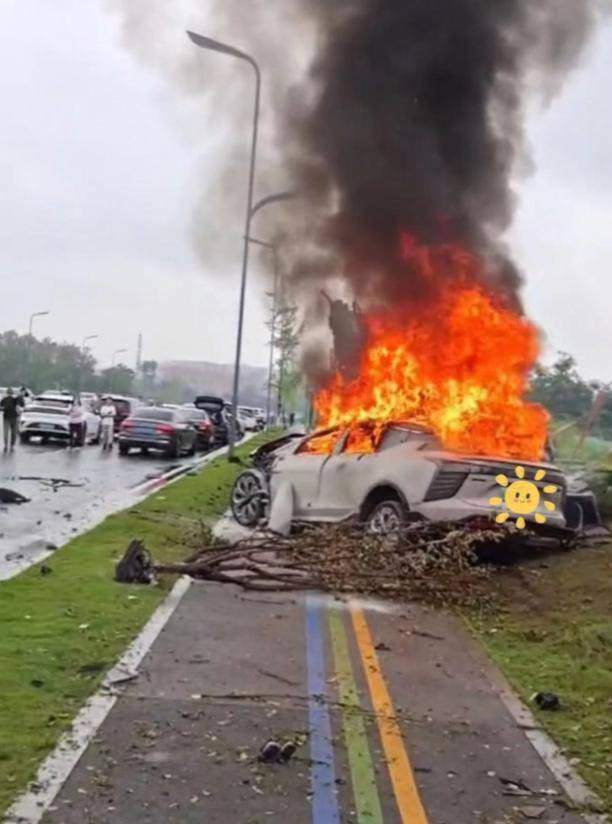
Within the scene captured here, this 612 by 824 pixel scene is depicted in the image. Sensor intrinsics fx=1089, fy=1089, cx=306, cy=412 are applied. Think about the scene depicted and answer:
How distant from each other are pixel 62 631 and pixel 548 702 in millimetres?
A: 3133

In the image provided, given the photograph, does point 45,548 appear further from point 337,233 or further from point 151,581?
point 337,233

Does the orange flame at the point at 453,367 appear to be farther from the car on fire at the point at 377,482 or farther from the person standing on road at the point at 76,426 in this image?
the person standing on road at the point at 76,426

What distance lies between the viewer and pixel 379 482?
11.5 metres

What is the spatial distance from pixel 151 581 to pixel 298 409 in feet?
176

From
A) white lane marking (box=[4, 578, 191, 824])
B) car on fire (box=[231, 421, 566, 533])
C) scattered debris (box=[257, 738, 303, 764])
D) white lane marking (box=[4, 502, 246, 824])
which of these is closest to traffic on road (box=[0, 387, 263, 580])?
car on fire (box=[231, 421, 566, 533])

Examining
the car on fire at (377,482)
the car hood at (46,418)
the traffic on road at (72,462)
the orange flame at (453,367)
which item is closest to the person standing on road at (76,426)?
the traffic on road at (72,462)

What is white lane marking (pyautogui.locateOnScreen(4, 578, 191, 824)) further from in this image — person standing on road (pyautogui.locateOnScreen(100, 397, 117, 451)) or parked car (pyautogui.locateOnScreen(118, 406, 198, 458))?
person standing on road (pyautogui.locateOnScreen(100, 397, 117, 451))

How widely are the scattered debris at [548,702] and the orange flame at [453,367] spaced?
17.4 ft

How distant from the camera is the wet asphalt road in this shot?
12.0 m

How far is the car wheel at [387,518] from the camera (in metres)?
11.0

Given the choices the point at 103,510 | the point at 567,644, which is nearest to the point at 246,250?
the point at 103,510

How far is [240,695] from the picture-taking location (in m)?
6.00

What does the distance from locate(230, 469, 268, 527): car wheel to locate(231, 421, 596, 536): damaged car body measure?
0.01 m

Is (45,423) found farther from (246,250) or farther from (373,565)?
(373,565)
